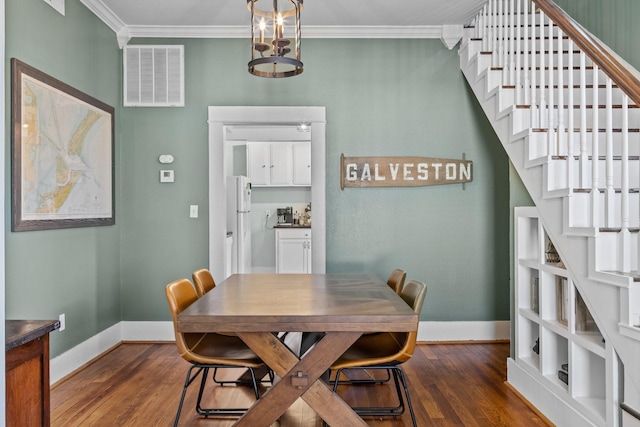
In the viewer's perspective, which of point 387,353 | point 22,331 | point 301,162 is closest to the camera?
point 22,331

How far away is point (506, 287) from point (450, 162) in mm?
1254

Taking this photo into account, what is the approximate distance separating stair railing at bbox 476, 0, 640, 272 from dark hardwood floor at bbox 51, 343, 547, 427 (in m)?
1.25

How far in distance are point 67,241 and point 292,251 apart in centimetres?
412

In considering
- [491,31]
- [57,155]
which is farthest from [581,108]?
[57,155]

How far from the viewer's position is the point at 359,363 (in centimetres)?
236

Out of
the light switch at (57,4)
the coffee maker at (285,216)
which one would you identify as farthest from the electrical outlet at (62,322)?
the coffee maker at (285,216)

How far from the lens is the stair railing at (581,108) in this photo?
83.6 inches

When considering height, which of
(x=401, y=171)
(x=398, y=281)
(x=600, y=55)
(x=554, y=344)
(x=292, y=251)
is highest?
(x=600, y=55)

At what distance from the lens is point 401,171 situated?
14.4 feet

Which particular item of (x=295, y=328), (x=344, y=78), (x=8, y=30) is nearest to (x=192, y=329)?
(x=295, y=328)

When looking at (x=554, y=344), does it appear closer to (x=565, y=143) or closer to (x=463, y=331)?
(x=565, y=143)

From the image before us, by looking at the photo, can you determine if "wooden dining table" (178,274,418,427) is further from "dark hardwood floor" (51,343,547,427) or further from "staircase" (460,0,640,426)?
"staircase" (460,0,640,426)

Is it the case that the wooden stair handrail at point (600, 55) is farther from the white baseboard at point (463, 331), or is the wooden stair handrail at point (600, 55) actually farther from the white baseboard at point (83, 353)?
the white baseboard at point (83, 353)

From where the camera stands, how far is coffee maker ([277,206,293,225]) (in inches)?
307
